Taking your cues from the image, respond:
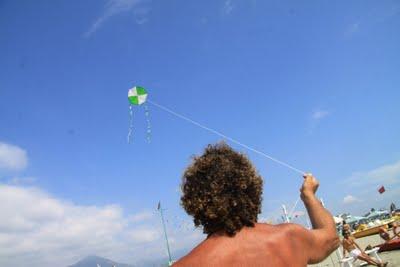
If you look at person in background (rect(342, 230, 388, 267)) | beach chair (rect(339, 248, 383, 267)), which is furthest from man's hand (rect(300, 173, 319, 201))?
beach chair (rect(339, 248, 383, 267))

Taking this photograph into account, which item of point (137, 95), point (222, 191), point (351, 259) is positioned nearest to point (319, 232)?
point (222, 191)

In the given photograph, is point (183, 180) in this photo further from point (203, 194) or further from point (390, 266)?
point (390, 266)

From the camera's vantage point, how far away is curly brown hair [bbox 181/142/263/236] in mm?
1847

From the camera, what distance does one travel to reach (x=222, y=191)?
188 centimetres

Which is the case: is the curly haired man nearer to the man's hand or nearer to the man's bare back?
the man's bare back

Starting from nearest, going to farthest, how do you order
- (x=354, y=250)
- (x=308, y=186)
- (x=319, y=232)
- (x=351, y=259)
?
1. (x=319, y=232)
2. (x=308, y=186)
3. (x=351, y=259)
4. (x=354, y=250)

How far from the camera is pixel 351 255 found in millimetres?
11680

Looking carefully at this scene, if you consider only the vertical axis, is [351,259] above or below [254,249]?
above

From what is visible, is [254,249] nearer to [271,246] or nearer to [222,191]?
[271,246]

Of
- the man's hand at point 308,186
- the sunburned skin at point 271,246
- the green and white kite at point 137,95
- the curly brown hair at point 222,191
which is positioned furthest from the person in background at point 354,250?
the curly brown hair at point 222,191

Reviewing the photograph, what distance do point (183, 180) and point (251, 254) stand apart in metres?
0.46

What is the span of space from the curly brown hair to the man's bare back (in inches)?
2.0

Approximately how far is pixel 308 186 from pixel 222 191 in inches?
22.1

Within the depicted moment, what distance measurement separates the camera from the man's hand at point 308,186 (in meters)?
2.18
